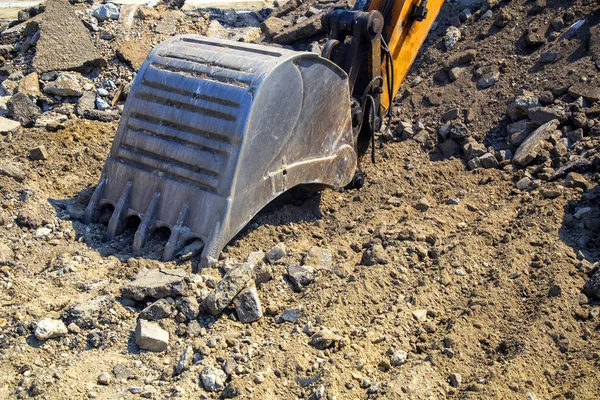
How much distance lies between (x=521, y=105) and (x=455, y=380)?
3.30m

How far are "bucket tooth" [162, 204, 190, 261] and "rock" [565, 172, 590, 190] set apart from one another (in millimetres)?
2814

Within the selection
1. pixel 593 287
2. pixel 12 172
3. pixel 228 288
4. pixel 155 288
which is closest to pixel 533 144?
pixel 593 287

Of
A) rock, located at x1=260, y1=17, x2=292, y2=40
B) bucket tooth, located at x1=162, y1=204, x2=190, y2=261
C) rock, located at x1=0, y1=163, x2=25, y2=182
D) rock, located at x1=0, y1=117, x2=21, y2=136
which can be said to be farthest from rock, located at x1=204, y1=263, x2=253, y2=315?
rock, located at x1=260, y1=17, x2=292, y2=40

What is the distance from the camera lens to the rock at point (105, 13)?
8.77 meters


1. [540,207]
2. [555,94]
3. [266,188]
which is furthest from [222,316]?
[555,94]

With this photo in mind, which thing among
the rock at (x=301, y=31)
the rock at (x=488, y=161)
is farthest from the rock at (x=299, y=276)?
the rock at (x=301, y=31)

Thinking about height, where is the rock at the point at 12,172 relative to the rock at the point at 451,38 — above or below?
below

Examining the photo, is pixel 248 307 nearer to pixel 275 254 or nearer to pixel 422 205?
pixel 275 254

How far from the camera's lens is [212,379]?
410cm

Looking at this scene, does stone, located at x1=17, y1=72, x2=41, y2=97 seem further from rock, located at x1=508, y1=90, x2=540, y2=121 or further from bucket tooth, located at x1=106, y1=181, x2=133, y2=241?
rock, located at x1=508, y1=90, x2=540, y2=121

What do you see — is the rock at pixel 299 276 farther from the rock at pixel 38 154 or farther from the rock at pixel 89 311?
the rock at pixel 38 154

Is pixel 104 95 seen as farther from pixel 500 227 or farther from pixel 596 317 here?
pixel 596 317

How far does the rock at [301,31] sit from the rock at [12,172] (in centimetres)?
336

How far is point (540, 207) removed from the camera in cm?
581
